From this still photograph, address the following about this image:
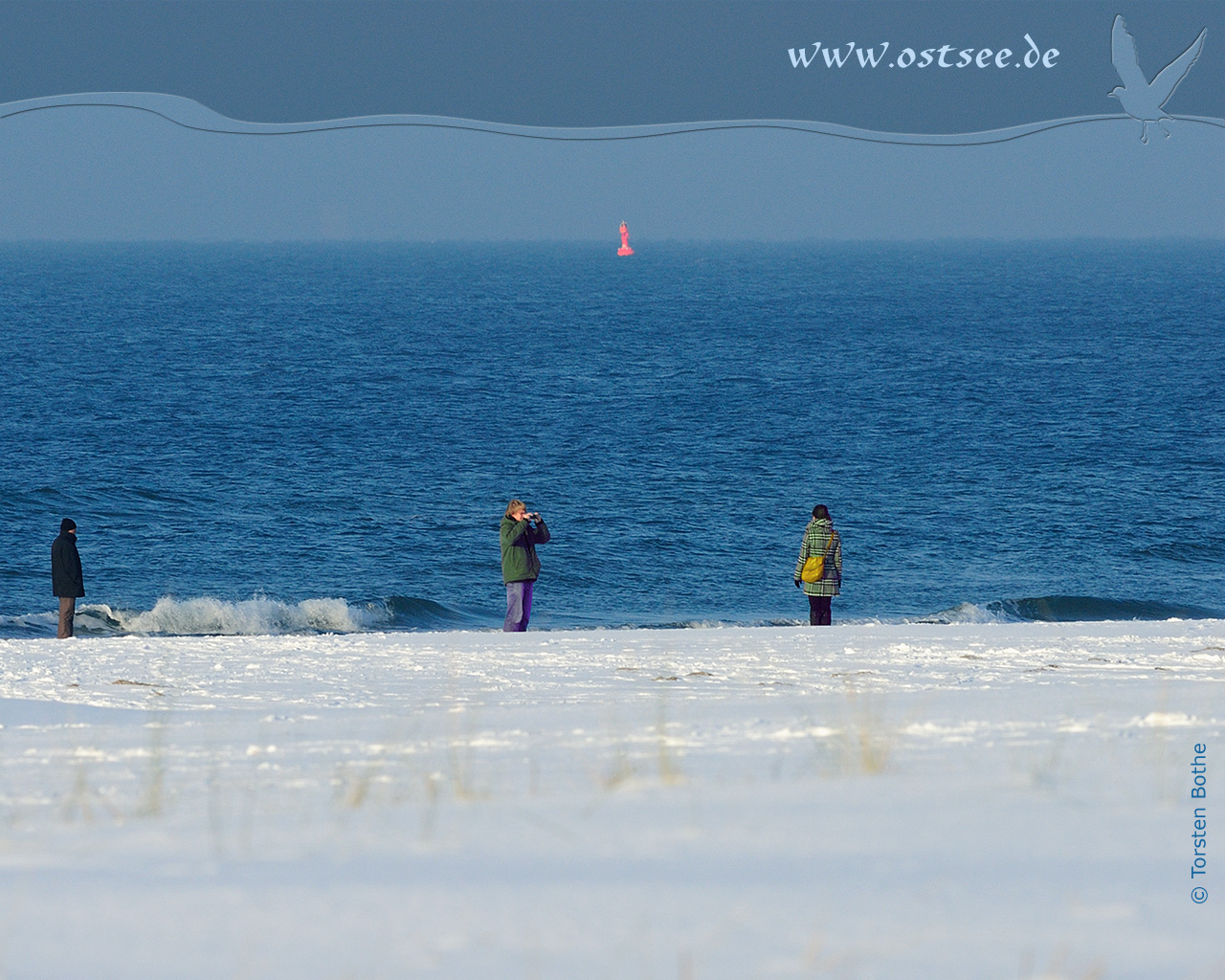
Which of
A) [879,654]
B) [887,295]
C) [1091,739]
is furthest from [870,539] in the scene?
[887,295]

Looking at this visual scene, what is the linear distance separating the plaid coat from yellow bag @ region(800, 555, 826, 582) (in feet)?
0.10

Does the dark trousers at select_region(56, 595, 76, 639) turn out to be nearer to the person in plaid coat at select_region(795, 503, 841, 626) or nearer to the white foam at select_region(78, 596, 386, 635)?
the white foam at select_region(78, 596, 386, 635)

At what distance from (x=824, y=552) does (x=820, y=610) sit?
26.3 inches

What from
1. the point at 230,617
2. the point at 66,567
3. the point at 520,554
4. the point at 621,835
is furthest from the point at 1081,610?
the point at 621,835

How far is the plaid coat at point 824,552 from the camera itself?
1434 cm

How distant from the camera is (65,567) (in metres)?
14.8

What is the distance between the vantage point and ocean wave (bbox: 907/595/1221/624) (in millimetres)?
25266

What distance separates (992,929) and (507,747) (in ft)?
8.57

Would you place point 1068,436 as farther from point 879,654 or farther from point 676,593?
point 879,654

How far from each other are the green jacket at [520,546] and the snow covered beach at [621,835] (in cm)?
645

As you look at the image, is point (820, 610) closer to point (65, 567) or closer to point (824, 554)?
point (824, 554)

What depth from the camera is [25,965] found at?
3131mm

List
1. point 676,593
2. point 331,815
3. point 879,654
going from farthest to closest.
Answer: point 676,593, point 879,654, point 331,815

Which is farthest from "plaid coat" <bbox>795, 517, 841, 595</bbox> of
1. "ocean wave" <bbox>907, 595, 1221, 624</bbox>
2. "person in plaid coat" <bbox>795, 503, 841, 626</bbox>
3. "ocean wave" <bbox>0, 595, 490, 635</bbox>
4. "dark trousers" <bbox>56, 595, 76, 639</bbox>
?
"ocean wave" <bbox>0, 595, 490, 635</bbox>
